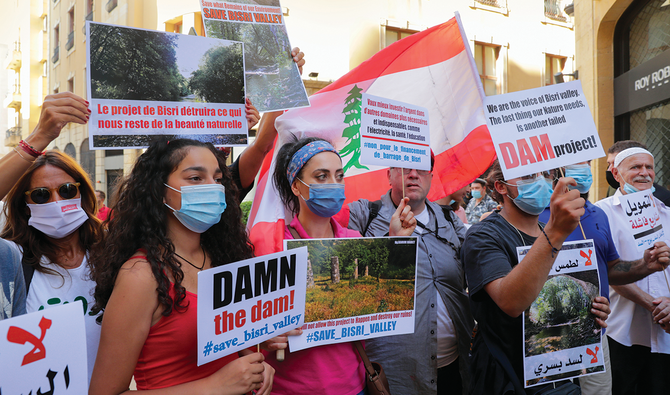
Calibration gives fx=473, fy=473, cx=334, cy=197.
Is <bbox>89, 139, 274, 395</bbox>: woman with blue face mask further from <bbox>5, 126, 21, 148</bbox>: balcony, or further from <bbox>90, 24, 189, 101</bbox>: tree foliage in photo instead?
<bbox>5, 126, 21, 148</bbox>: balcony

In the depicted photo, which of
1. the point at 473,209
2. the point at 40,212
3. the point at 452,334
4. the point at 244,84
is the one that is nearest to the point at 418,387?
the point at 452,334

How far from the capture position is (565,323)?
2.33 m

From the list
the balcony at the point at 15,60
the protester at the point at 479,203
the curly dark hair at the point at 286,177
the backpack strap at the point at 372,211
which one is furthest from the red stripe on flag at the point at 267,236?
the balcony at the point at 15,60

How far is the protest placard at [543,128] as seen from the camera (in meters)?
2.39

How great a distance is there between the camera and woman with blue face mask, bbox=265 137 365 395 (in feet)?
7.40

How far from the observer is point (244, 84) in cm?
255

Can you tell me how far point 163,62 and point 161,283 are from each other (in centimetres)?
115

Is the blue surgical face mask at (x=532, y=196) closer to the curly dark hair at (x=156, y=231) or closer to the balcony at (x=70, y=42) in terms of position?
the curly dark hair at (x=156, y=231)

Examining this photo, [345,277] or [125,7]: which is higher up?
[125,7]

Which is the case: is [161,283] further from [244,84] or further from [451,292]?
[451,292]

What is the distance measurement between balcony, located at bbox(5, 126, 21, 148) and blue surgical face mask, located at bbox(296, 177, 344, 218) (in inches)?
1539

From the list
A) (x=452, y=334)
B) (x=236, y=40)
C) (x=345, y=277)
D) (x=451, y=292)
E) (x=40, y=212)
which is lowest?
(x=452, y=334)

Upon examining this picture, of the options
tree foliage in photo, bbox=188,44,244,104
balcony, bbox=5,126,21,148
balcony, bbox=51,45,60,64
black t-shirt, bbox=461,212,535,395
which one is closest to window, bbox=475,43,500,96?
Answer: black t-shirt, bbox=461,212,535,395

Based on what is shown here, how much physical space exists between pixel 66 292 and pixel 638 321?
3763mm
